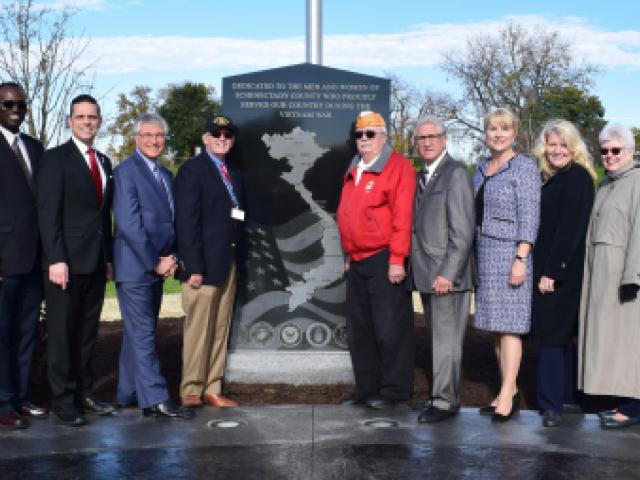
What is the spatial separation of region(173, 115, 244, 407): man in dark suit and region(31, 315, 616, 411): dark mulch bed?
638 mm

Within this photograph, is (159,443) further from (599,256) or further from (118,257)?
(599,256)

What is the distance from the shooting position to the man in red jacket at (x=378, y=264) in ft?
18.3

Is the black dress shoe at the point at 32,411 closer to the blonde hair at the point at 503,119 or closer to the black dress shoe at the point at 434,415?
the black dress shoe at the point at 434,415

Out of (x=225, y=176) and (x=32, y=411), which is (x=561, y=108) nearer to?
(x=225, y=176)

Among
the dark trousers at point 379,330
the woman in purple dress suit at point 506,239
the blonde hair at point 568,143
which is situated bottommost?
the dark trousers at point 379,330

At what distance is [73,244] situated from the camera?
5223mm

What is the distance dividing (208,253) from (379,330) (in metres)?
1.36

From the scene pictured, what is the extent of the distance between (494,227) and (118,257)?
100 inches

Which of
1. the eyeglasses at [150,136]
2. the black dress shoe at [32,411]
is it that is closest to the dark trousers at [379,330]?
the eyeglasses at [150,136]

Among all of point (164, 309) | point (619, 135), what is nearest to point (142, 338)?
point (619, 135)

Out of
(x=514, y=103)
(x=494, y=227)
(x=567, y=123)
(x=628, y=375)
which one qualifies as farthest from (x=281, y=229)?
(x=514, y=103)

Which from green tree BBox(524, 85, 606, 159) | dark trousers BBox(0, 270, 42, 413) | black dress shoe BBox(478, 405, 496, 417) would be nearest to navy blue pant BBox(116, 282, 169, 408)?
dark trousers BBox(0, 270, 42, 413)

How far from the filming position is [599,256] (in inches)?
209

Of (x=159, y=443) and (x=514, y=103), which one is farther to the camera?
(x=514, y=103)
